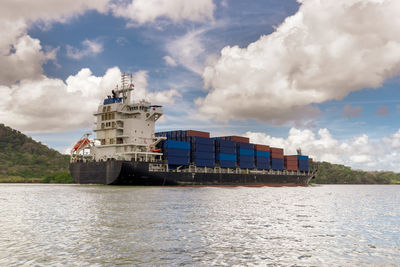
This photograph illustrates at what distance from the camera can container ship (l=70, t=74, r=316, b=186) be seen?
58938 mm

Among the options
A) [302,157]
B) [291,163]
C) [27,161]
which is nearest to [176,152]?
[291,163]

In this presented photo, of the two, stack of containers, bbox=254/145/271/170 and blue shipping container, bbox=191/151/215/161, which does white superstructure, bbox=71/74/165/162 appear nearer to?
blue shipping container, bbox=191/151/215/161

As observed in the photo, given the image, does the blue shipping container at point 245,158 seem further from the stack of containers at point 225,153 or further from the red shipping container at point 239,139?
the red shipping container at point 239,139

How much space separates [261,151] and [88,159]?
44.3m

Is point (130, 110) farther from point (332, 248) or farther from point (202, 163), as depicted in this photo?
point (332, 248)

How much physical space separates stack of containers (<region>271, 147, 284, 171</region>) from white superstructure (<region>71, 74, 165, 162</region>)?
40.6 metres

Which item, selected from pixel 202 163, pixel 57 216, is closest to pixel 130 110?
pixel 202 163

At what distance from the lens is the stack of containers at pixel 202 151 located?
71375 mm

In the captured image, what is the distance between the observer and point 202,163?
72.1 metres

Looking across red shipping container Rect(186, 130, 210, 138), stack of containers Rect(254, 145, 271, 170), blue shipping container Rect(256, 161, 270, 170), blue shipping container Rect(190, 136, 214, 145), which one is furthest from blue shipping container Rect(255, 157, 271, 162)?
blue shipping container Rect(190, 136, 214, 145)

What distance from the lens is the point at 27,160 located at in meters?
151

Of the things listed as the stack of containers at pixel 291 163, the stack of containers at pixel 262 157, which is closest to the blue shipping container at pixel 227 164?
the stack of containers at pixel 262 157

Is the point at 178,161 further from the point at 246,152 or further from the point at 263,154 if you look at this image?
the point at 263,154

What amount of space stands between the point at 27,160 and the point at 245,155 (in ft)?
356
